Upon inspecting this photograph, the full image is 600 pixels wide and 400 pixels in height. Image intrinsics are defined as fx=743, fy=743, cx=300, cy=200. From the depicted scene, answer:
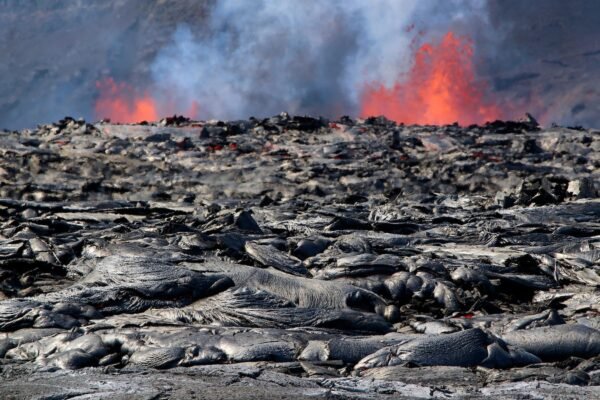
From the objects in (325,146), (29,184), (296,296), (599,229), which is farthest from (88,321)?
(325,146)

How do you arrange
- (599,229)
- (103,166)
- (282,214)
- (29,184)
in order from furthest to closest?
(103,166) < (29,184) < (282,214) < (599,229)

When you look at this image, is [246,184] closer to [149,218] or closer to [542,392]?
[149,218]

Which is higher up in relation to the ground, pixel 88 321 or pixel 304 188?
pixel 304 188

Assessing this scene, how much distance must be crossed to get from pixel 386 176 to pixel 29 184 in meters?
8.66

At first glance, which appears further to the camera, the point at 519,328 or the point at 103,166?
the point at 103,166

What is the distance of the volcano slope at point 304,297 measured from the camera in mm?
5309

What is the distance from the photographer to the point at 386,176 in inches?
755

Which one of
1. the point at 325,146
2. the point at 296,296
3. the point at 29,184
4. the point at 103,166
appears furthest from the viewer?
the point at 325,146

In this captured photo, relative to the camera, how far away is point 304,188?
17516 millimetres

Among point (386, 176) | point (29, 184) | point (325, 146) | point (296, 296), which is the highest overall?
point (325, 146)

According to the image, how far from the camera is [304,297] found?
277 inches

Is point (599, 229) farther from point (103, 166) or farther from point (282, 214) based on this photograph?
point (103, 166)

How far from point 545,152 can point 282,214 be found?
46.4ft

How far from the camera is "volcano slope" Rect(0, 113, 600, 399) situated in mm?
5309
